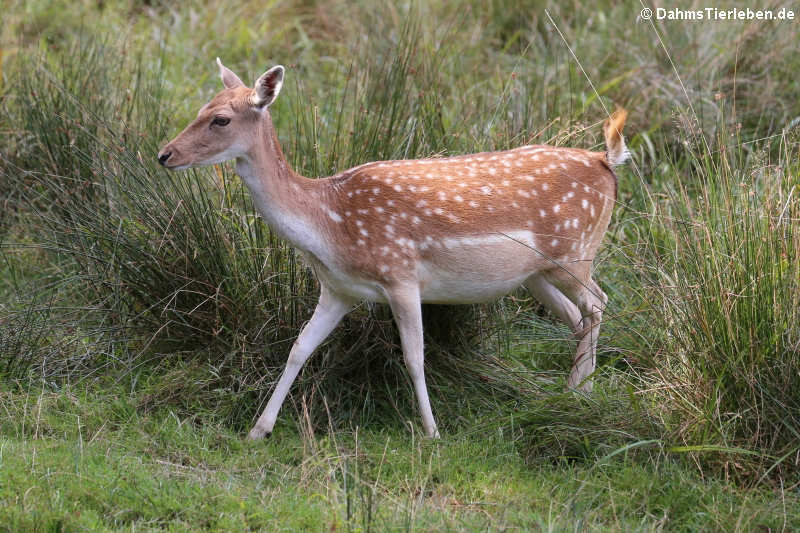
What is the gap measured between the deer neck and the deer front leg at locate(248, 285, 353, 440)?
1.03 feet

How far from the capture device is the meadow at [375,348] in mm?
4438

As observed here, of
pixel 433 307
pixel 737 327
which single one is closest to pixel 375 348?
pixel 433 307

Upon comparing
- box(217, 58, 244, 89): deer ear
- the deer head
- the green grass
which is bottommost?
the green grass

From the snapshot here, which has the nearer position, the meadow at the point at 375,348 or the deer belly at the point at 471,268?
the meadow at the point at 375,348

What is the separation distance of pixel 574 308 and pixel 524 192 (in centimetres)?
77

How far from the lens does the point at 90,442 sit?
4.84 metres

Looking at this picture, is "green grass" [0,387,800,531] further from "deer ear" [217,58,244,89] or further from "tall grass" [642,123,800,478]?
"deer ear" [217,58,244,89]

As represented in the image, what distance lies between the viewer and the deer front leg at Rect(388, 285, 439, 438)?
16.7 ft

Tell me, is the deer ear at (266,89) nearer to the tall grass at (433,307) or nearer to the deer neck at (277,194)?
the deer neck at (277,194)

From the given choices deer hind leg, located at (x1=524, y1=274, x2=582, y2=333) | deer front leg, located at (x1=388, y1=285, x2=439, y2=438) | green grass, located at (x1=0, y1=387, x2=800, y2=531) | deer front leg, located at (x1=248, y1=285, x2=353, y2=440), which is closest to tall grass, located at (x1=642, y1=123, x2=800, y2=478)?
green grass, located at (x1=0, y1=387, x2=800, y2=531)

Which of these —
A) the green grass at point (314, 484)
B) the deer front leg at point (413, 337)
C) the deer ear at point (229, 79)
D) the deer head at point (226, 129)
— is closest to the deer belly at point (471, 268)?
the deer front leg at point (413, 337)

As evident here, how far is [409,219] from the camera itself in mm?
5172

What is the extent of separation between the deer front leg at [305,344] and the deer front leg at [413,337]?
0.97 feet

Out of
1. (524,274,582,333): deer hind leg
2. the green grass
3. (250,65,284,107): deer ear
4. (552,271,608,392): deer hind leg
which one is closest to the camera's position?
the green grass
